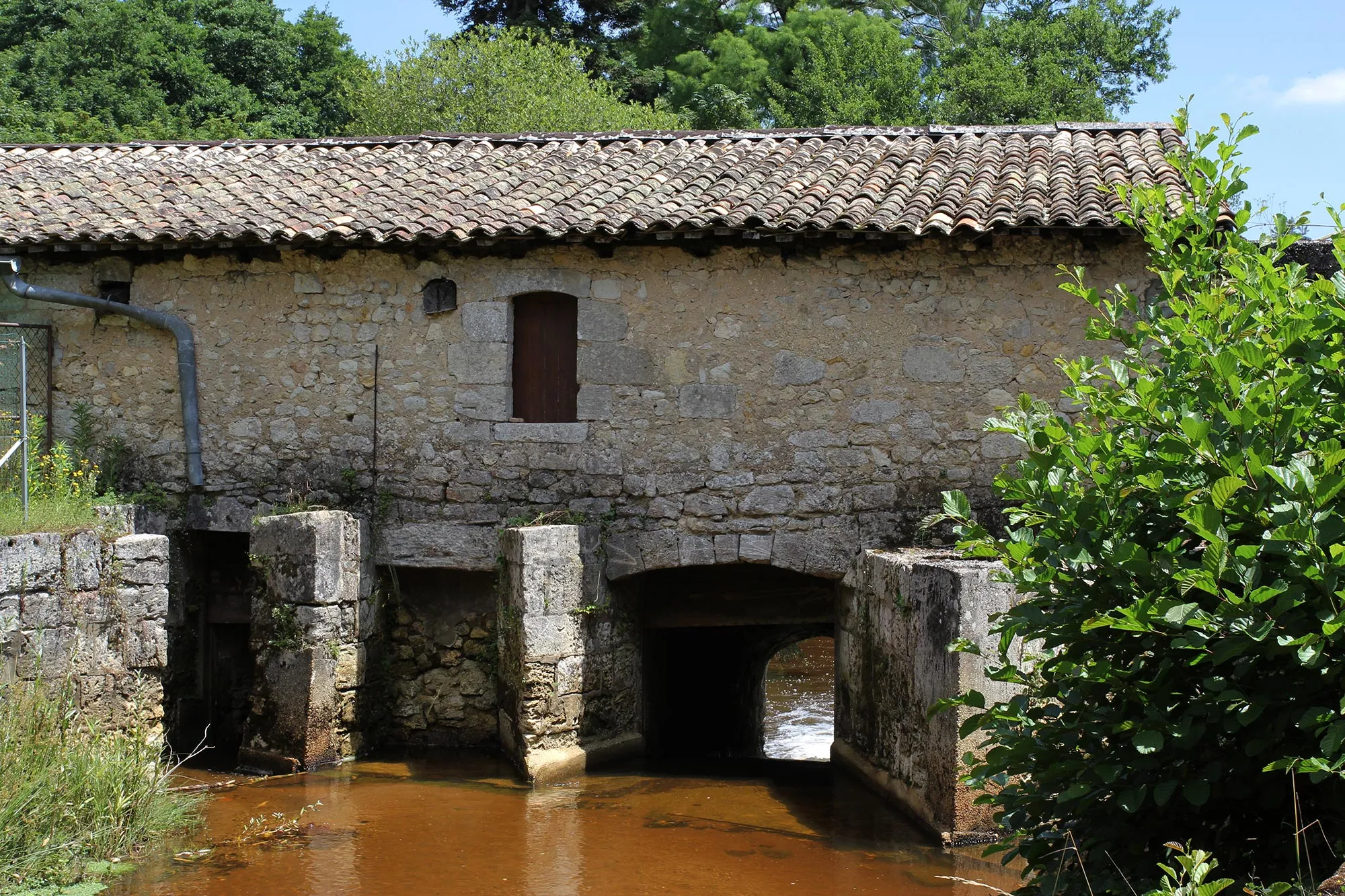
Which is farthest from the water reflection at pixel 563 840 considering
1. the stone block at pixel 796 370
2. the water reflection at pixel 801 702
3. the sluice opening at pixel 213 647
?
the water reflection at pixel 801 702

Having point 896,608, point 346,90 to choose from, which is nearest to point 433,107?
point 346,90

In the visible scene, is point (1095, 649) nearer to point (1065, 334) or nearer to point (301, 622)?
point (1065, 334)

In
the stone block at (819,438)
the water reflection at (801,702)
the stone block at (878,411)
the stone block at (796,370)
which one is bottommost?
the water reflection at (801,702)

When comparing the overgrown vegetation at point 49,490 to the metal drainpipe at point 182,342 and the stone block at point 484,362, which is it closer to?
the metal drainpipe at point 182,342

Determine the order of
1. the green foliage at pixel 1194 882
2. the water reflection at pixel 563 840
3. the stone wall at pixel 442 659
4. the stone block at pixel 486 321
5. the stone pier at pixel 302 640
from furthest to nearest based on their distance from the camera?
the stone wall at pixel 442 659
the stone block at pixel 486 321
the stone pier at pixel 302 640
the water reflection at pixel 563 840
the green foliage at pixel 1194 882

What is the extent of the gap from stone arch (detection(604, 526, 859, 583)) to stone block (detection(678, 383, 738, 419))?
0.91 meters

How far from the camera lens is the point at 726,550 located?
988cm

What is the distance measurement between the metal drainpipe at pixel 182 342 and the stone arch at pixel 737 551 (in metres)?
3.40

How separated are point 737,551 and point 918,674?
2346mm

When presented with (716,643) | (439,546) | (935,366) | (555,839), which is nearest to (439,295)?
(439,546)

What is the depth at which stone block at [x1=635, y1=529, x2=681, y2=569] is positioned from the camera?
389 inches

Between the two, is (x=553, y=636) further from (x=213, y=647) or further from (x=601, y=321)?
(x=213, y=647)

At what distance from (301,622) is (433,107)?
14.7 metres

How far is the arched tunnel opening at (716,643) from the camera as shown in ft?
35.3
